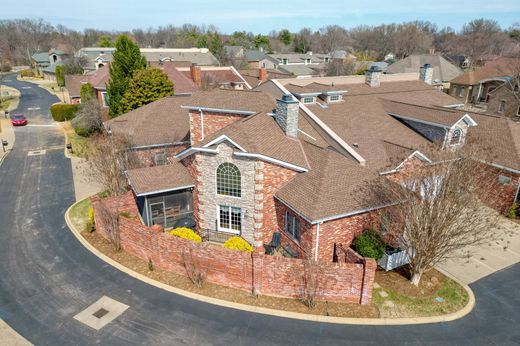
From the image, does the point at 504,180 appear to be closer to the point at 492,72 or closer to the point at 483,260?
the point at 483,260

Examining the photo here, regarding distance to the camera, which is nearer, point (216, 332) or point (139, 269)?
point (216, 332)

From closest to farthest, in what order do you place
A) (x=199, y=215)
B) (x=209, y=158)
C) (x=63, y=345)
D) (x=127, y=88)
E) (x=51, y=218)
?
(x=63, y=345), (x=209, y=158), (x=199, y=215), (x=51, y=218), (x=127, y=88)

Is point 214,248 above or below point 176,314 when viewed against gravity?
above

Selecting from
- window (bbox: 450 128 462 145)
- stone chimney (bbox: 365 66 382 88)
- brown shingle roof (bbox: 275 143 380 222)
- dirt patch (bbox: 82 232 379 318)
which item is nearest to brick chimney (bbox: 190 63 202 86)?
stone chimney (bbox: 365 66 382 88)

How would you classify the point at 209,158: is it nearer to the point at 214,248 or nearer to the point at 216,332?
the point at 214,248

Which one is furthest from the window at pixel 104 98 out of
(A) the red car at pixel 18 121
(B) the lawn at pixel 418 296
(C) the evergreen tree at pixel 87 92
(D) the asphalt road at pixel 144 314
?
(B) the lawn at pixel 418 296

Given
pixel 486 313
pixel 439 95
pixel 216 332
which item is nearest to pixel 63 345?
pixel 216 332
